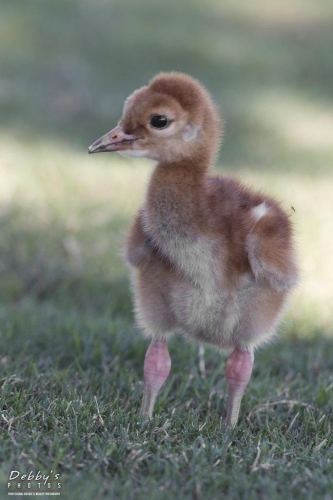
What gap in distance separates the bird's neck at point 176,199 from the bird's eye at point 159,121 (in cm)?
16

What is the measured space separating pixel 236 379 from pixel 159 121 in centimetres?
111

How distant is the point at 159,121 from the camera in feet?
10.2

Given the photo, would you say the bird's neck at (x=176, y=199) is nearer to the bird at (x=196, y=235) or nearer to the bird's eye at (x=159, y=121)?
the bird at (x=196, y=235)

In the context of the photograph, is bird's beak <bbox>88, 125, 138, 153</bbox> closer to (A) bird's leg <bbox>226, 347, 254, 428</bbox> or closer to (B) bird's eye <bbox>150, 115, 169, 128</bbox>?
(B) bird's eye <bbox>150, 115, 169, 128</bbox>

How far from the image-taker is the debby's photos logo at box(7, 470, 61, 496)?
247 cm

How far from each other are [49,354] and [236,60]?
9.40 m

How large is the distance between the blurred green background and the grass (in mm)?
24

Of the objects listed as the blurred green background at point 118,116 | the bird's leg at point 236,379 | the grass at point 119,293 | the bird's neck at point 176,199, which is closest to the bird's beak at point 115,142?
the bird's neck at point 176,199

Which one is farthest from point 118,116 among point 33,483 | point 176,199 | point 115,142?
point 33,483

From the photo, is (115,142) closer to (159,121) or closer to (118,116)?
(159,121)

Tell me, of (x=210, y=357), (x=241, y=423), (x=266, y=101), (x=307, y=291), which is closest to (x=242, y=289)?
(x=241, y=423)

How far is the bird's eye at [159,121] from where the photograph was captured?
310 cm

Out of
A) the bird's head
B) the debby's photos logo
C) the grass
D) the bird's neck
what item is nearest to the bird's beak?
the bird's head

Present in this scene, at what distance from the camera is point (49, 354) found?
4.08 m
